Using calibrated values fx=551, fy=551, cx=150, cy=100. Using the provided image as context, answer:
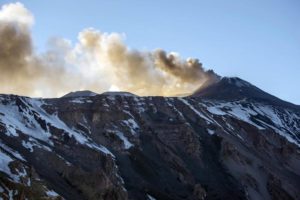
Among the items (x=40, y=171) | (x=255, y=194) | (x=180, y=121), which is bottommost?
(x=255, y=194)

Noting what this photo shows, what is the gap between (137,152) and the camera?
151750 millimetres

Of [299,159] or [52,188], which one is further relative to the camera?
[299,159]

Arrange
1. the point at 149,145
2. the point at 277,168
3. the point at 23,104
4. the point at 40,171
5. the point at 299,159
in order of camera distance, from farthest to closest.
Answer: the point at 299,159 → the point at 277,168 → the point at 149,145 → the point at 23,104 → the point at 40,171

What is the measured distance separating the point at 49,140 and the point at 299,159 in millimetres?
90286

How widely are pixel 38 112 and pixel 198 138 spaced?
50051 millimetres

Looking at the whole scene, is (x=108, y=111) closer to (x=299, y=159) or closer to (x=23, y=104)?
(x=23, y=104)

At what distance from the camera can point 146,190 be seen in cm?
13050

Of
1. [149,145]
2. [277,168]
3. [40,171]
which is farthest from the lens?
[277,168]

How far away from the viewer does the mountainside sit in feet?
389

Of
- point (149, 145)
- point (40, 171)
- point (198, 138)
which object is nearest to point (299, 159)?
point (198, 138)

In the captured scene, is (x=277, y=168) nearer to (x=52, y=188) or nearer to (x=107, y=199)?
(x=107, y=199)

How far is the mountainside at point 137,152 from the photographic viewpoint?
118m

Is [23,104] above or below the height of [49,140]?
above

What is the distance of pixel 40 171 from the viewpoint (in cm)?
11288
